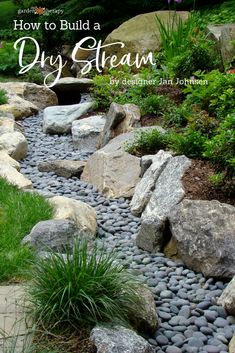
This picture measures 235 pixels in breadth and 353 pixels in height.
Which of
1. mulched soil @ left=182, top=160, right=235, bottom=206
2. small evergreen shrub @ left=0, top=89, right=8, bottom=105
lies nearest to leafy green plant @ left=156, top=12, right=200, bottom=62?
small evergreen shrub @ left=0, top=89, right=8, bottom=105

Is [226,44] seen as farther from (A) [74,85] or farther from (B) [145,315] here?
(B) [145,315]

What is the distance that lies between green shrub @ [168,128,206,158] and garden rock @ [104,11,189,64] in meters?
5.08

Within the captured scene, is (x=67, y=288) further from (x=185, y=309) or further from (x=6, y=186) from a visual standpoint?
(x=6, y=186)

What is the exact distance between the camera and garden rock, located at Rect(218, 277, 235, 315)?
3525 mm

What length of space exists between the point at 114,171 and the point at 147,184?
81 centimetres

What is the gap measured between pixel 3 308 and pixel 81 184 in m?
3.14

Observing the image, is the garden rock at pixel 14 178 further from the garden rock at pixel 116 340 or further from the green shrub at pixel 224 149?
the garden rock at pixel 116 340

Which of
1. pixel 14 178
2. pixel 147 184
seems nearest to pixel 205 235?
pixel 147 184

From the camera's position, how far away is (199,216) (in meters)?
4.23

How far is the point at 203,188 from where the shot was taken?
16.1 feet

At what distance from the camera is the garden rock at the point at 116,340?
2.73m

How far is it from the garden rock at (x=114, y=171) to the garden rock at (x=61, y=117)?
2010mm

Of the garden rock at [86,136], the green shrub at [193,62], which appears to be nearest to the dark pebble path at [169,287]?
the garden rock at [86,136]

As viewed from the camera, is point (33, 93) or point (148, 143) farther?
point (33, 93)
